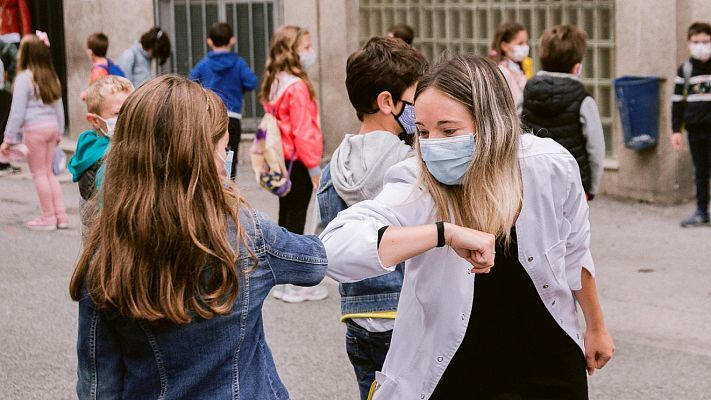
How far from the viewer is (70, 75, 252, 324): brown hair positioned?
2.90 meters

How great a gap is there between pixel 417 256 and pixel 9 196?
1023cm

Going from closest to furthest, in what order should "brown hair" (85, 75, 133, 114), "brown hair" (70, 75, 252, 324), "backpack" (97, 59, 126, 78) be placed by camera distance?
"brown hair" (70, 75, 252, 324) < "brown hair" (85, 75, 133, 114) < "backpack" (97, 59, 126, 78)

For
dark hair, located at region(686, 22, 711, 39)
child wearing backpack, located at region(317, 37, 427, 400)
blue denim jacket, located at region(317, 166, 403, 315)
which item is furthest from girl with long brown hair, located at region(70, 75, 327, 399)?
dark hair, located at region(686, 22, 711, 39)

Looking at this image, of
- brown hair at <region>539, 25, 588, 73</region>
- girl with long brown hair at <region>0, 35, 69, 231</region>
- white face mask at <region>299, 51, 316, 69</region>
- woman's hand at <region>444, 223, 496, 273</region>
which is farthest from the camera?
girl with long brown hair at <region>0, 35, 69, 231</region>

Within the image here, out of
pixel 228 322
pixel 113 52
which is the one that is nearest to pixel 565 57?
pixel 228 322

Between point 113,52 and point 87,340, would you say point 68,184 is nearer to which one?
point 113,52

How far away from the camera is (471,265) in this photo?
3.42 meters

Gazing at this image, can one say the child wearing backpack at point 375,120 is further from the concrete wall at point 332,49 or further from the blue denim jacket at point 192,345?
the concrete wall at point 332,49

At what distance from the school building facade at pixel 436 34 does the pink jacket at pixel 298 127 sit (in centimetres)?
426

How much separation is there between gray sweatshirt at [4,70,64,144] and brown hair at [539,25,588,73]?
4691mm

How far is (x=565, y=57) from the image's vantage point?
7.66 m

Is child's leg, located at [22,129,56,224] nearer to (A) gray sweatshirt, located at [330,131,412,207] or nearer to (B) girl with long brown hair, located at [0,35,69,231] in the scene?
(B) girl with long brown hair, located at [0,35,69,231]

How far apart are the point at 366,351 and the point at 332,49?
32.2 feet

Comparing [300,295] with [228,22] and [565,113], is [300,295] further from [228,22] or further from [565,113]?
[228,22]
